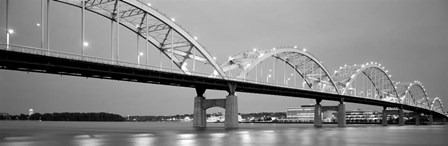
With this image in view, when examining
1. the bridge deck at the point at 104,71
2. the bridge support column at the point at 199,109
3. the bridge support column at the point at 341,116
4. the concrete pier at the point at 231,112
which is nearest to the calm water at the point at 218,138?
the bridge deck at the point at 104,71

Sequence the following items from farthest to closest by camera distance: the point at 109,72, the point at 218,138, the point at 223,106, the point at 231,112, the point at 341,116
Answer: the point at 341,116 → the point at 223,106 → the point at 231,112 → the point at 109,72 → the point at 218,138

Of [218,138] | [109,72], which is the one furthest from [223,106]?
[218,138]

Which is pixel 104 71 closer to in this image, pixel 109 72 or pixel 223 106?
pixel 109 72

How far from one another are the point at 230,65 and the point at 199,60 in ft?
46.3

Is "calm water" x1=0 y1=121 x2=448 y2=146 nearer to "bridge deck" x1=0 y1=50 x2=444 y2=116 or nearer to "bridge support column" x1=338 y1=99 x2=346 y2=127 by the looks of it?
"bridge deck" x1=0 y1=50 x2=444 y2=116

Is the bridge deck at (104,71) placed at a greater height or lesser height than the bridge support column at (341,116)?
greater

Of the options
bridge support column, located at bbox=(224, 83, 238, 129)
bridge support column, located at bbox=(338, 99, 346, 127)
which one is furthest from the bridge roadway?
bridge support column, located at bbox=(338, 99, 346, 127)

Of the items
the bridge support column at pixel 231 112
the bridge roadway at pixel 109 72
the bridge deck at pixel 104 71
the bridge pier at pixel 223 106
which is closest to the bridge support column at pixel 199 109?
the bridge pier at pixel 223 106

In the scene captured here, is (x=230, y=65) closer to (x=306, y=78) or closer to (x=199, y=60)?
(x=199, y=60)

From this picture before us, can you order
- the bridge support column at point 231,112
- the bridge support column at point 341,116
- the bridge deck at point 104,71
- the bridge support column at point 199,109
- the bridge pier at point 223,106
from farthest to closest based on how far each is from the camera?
the bridge support column at point 341,116 < the bridge support column at point 199,109 < the bridge pier at point 223,106 < the bridge support column at point 231,112 < the bridge deck at point 104,71

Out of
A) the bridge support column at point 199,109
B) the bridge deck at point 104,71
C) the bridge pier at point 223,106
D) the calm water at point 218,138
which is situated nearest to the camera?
the calm water at point 218,138

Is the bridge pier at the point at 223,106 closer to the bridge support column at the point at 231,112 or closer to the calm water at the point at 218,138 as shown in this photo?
the bridge support column at the point at 231,112

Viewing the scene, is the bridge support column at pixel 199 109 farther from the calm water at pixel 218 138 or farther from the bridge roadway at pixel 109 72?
the calm water at pixel 218 138

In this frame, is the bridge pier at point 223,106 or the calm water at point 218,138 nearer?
the calm water at point 218,138
